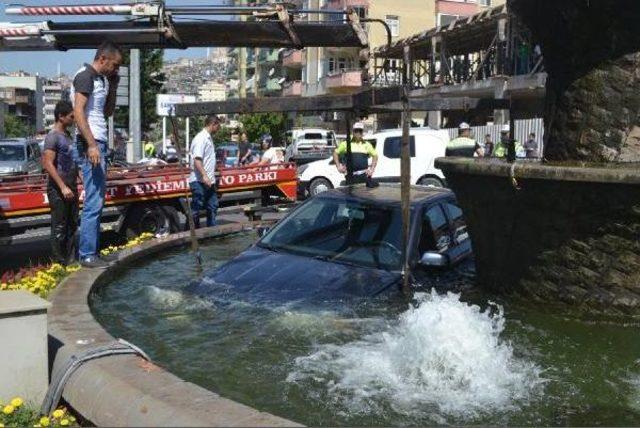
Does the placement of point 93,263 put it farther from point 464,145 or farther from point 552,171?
point 464,145

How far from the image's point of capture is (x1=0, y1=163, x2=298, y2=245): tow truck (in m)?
10.3

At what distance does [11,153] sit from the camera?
26.8m

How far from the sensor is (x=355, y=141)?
16.2 m

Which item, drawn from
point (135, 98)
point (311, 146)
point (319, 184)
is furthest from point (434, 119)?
point (135, 98)

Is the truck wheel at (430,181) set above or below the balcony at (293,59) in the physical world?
below

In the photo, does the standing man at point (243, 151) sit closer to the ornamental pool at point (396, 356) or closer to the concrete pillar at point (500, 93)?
the concrete pillar at point (500, 93)

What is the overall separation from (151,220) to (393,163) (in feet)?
36.8

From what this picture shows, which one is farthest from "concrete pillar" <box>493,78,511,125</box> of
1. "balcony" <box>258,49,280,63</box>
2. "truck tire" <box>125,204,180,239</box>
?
"balcony" <box>258,49,280,63</box>

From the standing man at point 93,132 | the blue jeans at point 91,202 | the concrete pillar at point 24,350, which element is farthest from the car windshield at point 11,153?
the concrete pillar at point 24,350

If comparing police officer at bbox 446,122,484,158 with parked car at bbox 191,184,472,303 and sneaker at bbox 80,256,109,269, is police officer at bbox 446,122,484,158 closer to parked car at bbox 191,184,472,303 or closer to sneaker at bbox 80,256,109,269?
parked car at bbox 191,184,472,303

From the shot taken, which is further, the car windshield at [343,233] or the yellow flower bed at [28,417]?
the car windshield at [343,233]

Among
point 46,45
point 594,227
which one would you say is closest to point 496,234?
point 594,227

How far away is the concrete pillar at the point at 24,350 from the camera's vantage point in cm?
371

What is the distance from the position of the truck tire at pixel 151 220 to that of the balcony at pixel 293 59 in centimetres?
5989
